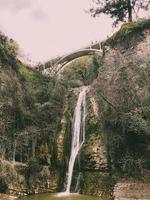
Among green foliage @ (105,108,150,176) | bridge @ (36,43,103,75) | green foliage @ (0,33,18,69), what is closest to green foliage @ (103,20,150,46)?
green foliage @ (0,33,18,69)

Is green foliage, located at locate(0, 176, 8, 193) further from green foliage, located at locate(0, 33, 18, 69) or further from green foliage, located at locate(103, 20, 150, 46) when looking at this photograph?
green foliage, located at locate(103, 20, 150, 46)

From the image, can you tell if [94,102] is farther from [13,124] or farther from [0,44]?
[0,44]

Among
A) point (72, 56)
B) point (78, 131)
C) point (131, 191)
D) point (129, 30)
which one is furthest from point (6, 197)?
point (72, 56)

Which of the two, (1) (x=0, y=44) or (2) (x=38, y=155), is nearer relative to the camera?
(2) (x=38, y=155)

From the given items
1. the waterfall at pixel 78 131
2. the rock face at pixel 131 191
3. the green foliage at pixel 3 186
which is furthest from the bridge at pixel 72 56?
the rock face at pixel 131 191

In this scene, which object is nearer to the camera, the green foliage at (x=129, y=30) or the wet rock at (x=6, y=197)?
the wet rock at (x=6, y=197)

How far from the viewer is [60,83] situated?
28094 mm

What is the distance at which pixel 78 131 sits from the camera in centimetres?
2408

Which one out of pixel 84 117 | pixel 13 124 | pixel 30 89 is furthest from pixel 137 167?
pixel 30 89

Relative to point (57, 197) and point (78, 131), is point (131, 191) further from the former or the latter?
point (78, 131)

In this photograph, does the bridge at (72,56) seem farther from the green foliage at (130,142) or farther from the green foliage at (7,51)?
the green foliage at (130,142)

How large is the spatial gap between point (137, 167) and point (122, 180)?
38.9 inches

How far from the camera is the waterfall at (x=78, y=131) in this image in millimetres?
22625

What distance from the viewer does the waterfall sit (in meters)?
22.6
